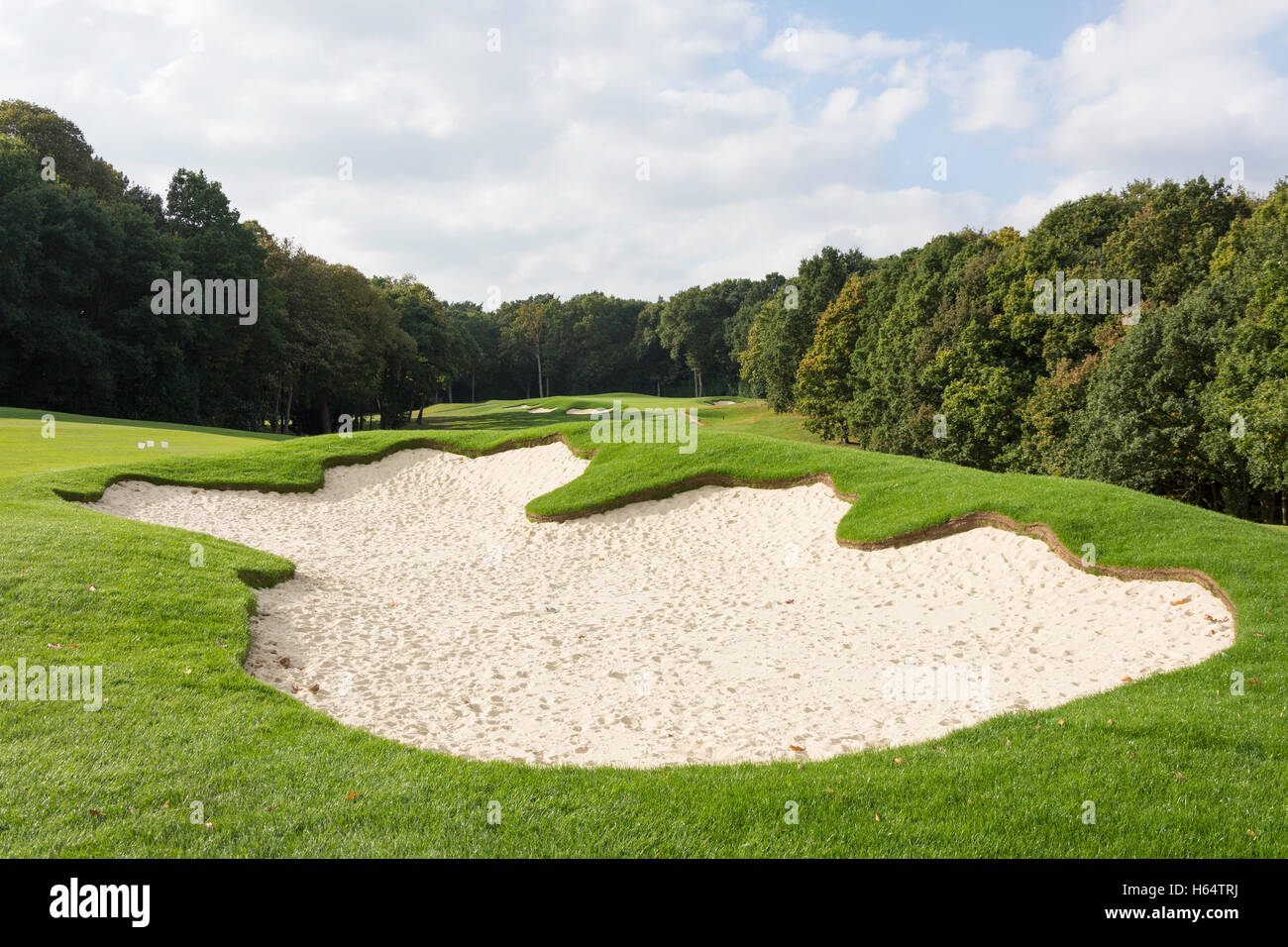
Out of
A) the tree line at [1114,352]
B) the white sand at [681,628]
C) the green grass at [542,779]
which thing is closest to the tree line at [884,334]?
the tree line at [1114,352]

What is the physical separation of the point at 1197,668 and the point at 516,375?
96964mm

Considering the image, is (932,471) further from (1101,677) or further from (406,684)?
(406,684)

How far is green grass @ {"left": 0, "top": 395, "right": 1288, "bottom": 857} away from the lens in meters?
4.93

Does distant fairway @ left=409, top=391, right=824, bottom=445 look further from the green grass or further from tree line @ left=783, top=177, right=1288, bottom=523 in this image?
the green grass

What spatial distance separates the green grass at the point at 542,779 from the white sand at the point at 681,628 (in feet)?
3.06

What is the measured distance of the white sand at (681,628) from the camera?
26.4ft

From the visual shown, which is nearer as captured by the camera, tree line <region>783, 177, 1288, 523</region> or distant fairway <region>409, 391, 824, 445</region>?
tree line <region>783, 177, 1288, 523</region>

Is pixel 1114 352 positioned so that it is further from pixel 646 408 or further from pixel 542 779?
pixel 646 408

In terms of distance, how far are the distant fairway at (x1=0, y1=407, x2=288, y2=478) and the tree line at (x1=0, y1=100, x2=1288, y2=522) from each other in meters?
13.9

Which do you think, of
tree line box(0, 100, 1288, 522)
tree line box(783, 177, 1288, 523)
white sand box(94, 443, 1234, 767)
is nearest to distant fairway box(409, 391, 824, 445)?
tree line box(0, 100, 1288, 522)

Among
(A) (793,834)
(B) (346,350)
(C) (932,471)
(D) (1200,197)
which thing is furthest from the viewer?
(B) (346,350)

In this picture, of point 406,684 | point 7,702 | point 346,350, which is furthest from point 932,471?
point 346,350

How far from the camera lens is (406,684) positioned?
9008mm

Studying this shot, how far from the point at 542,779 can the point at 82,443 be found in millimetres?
25416
